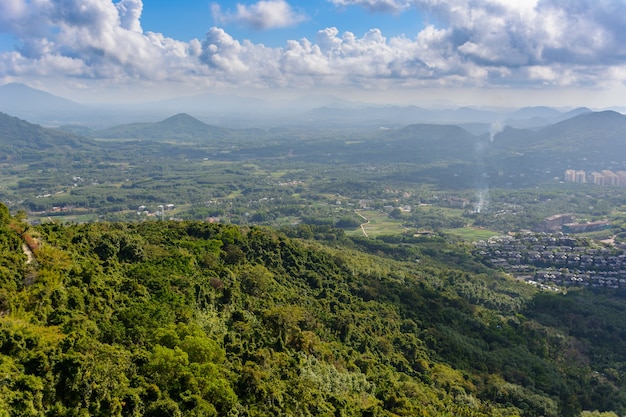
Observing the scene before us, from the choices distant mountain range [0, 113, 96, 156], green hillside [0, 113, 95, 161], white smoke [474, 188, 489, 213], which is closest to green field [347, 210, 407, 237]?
white smoke [474, 188, 489, 213]

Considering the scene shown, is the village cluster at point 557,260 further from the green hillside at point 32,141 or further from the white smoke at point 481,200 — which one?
the green hillside at point 32,141

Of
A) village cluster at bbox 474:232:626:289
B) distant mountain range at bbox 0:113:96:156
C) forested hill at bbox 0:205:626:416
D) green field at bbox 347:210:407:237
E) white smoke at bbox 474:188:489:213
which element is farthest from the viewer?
distant mountain range at bbox 0:113:96:156

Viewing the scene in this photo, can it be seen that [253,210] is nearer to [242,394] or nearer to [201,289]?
[201,289]

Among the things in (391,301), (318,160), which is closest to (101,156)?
(318,160)

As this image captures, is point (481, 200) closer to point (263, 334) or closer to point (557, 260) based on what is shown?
point (557, 260)

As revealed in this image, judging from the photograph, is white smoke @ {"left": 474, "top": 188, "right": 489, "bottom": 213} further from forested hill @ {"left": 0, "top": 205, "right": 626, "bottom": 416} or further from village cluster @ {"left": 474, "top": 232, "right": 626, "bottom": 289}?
forested hill @ {"left": 0, "top": 205, "right": 626, "bottom": 416}

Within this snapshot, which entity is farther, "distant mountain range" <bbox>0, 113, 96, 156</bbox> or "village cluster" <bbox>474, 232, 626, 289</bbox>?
"distant mountain range" <bbox>0, 113, 96, 156</bbox>

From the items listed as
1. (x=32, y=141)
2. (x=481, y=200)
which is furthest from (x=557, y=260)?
(x=32, y=141)

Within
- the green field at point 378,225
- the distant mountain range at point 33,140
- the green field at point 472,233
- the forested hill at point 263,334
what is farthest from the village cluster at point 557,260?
the distant mountain range at point 33,140
